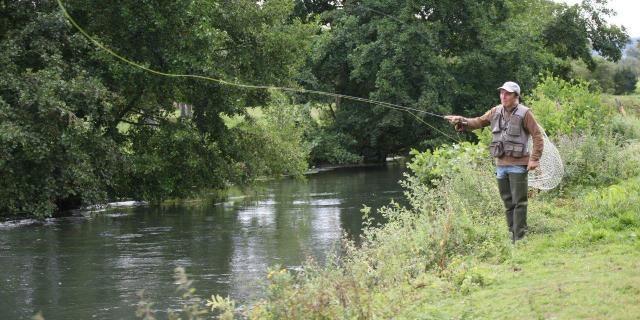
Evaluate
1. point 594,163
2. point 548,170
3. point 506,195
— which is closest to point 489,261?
point 506,195

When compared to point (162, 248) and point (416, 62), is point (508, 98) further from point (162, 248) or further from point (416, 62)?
point (416, 62)

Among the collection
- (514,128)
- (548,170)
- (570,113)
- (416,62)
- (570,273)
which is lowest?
(570,273)

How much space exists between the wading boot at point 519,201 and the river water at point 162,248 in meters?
2.47

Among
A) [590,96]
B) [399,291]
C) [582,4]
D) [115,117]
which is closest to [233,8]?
[115,117]

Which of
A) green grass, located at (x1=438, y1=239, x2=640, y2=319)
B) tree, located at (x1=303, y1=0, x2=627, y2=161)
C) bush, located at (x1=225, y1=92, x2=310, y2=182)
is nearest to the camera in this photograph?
green grass, located at (x1=438, y1=239, x2=640, y2=319)

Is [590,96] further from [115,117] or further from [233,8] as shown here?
[115,117]

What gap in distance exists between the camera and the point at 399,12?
36625mm

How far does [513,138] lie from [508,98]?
444mm

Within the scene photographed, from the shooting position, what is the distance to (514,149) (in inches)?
381

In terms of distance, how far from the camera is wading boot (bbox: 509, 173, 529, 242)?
9734mm

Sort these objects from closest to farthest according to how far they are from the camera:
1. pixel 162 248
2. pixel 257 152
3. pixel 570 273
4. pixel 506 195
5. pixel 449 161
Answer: pixel 570 273
pixel 506 195
pixel 449 161
pixel 162 248
pixel 257 152

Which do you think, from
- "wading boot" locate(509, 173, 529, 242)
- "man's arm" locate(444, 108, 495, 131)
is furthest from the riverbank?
"man's arm" locate(444, 108, 495, 131)

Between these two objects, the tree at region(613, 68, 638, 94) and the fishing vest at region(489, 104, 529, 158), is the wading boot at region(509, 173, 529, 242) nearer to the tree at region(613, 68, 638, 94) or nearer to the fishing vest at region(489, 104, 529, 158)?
the fishing vest at region(489, 104, 529, 158)

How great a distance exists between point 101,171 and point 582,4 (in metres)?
32.3
